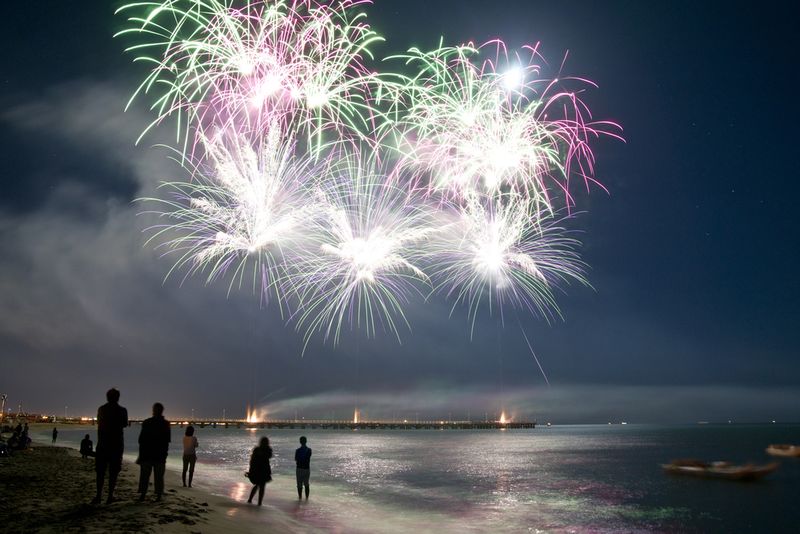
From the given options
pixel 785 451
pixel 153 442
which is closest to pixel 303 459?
pixel 153 442

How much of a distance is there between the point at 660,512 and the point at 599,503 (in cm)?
294

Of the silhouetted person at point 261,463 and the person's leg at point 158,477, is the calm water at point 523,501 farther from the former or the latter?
the person's leg at point 158,477

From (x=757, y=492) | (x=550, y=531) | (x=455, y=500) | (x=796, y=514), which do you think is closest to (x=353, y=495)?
(x=455, y=500)

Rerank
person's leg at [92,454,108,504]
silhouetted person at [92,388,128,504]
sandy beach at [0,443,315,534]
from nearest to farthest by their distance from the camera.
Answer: sandy beach at [0,443,315,534] → silhouetted person at [92,388,128,504] → person's leg at [92,454,108,504]

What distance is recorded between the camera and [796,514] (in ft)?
91.4

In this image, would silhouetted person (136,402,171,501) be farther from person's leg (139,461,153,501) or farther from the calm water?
the calm water

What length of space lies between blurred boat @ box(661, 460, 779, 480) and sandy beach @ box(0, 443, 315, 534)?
3935 cm

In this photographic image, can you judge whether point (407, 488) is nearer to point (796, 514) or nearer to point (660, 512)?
point (660, 512)

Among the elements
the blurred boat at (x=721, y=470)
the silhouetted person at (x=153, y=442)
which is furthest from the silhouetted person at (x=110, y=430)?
the blurred boat at (x=721, y=470)

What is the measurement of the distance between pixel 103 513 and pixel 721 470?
46.5 m

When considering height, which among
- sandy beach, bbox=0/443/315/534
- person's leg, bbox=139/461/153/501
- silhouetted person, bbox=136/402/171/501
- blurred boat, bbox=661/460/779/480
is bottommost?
blurred boat, bbox=661/460/779/480

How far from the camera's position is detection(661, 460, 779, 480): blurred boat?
41.8 m

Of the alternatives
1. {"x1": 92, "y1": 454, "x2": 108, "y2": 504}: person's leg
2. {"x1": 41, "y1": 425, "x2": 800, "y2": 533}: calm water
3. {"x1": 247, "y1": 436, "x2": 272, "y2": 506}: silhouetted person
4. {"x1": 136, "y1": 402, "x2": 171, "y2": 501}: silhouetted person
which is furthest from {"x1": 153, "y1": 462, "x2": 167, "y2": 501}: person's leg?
{"x1": 41, "y1": 425, "x2": 800, "y2": 533}: calm water

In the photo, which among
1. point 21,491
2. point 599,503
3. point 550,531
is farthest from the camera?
point 599,503
